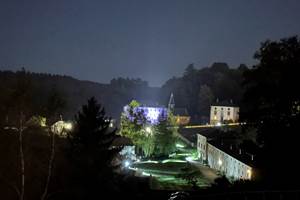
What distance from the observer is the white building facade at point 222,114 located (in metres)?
61.1

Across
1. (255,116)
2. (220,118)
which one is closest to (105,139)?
(255,116)

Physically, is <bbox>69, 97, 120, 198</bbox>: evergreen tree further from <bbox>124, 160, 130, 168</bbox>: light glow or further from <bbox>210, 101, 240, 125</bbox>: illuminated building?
<bbox>210, 101, 240, 125</bbox>: illuminated building

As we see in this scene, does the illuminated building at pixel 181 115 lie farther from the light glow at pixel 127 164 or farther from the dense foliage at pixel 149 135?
the light glow at pixel 127 164

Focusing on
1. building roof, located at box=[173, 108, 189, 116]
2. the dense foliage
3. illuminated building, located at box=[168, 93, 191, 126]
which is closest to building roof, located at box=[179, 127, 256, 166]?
the dense foliage

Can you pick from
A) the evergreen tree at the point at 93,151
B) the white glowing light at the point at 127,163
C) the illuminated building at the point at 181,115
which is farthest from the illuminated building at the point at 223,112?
the evergreen tree at the point at 93,151

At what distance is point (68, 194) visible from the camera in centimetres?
1997

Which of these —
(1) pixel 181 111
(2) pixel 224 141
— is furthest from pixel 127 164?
(1) pixel 181 111

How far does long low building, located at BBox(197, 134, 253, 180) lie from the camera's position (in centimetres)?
2639

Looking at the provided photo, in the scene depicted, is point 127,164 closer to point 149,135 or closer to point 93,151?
point 149,135

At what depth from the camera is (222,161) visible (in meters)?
33.7

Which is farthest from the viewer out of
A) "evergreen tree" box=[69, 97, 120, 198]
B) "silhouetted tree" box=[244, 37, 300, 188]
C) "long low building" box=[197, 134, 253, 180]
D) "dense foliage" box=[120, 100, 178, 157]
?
"dense foliage" box=[120, 100, 178, 157]

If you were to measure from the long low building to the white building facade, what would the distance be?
57.0 ft

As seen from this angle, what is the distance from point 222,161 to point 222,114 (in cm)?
2948

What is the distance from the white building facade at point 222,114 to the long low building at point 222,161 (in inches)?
684
